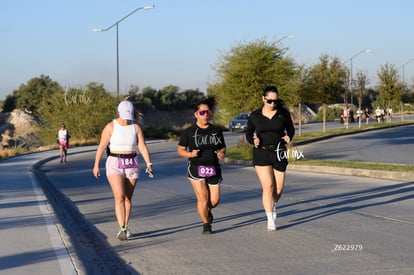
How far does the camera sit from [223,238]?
9.24 m

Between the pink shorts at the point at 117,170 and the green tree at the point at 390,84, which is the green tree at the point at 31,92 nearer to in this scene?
the green tree at the point at 390,84

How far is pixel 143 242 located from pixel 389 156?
59.3 ft

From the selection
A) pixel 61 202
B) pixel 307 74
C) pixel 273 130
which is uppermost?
pixel 307 74

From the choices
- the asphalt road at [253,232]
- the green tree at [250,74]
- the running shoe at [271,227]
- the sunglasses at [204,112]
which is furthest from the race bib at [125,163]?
the green tree at [250,74]

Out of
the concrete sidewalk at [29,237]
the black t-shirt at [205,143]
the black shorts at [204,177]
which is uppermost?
the black t-shirt at [205,143]

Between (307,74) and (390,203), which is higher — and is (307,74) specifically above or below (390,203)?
above

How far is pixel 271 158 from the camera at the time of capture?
9617 mm

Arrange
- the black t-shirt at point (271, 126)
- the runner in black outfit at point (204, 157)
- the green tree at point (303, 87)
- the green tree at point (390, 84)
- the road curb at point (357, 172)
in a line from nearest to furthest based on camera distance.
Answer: the runner in black outfit at point (204, 157)
the black t-shirt at point (271, 126)
the road curb at point (357, 172)
the green tree at point (303, 87)
the green tree at point (390, 84)

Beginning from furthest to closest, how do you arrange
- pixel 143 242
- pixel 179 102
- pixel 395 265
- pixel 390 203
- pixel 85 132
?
pixel 179 102
pixel 85 132
pixel 390 203
pixel 143 242
pixel 395 265

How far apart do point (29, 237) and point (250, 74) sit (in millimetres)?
22283

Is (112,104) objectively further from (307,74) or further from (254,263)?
(254,263)

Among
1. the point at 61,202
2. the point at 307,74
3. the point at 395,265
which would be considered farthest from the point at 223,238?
the point at 307,74

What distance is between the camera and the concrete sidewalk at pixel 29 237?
7.62m

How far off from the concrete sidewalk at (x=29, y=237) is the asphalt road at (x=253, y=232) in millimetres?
243
